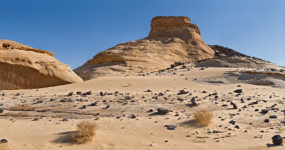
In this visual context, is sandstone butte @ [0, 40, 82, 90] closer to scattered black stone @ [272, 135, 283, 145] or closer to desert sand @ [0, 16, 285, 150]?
desert sand @ [0, 16, 285, 150]

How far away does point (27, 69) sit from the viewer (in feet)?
35.8

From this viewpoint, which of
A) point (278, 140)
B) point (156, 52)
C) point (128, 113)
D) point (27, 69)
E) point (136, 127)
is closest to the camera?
point (278, 140)

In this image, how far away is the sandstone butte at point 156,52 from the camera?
29684mm

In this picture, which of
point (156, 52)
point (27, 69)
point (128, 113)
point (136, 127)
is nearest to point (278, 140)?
point (136, 127)

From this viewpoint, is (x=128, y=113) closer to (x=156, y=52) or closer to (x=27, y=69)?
(x=27, y=69)

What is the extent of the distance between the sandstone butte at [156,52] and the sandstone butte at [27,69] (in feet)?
50.1

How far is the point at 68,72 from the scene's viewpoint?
12.6 meters

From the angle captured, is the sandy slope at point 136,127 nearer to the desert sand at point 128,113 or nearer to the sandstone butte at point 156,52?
the desert sand at point 128,113

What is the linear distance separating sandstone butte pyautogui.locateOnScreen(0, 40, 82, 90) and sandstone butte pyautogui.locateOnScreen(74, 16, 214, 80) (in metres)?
15.3

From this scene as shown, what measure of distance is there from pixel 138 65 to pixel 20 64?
19942 mm

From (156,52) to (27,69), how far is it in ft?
81.5

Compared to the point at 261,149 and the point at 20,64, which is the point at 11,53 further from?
the point at 261,149

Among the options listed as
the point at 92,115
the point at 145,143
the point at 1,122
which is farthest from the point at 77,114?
the point at 145,143

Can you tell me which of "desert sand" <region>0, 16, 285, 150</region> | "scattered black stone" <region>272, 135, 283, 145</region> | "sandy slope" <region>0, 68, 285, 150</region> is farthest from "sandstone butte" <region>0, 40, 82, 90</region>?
"scattered black stone" <region>272, 135, 283, 145</region>
